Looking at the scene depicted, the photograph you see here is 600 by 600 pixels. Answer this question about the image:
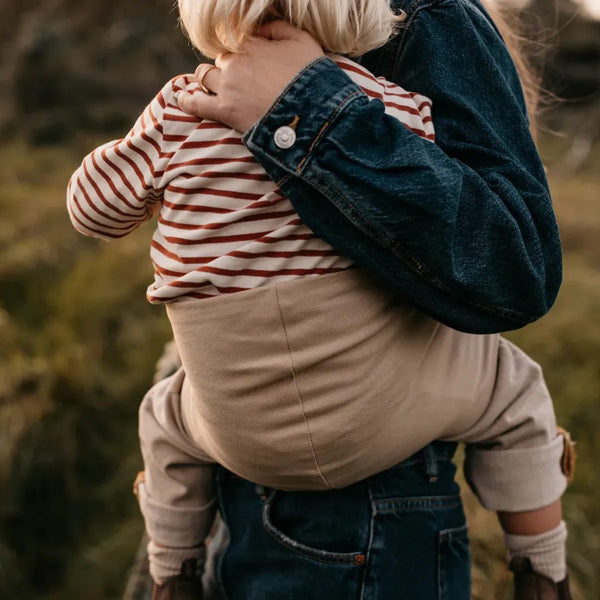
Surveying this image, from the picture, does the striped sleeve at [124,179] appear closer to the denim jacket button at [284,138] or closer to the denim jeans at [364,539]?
the denim jacket button at [284,138]

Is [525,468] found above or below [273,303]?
below

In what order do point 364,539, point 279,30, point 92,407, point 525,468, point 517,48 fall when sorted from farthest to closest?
point 92,407, point 517,48, point 525,468, point 364,539, point 279,30

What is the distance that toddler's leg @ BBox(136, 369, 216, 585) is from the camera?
1463 millimetres

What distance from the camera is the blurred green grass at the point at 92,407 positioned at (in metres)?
2.92

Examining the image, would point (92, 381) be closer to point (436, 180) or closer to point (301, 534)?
point (301, 534)

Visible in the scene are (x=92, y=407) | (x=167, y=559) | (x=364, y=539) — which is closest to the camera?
(x=364, y=539)

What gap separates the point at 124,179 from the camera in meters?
1.22

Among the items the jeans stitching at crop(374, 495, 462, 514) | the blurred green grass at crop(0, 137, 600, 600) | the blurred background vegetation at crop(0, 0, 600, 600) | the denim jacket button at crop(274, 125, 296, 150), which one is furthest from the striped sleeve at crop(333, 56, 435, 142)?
the blurred green grass at crop(0, 137, 600, 600)

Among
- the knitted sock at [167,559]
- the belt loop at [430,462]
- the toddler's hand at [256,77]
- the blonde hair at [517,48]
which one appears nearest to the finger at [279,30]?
the toddler's hand at [256,77]

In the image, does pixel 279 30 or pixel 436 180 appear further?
pixel 279 30

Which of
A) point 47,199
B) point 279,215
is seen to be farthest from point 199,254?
point 47,199

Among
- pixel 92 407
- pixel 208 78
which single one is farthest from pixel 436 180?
pixel 92 407

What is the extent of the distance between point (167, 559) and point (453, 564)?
0.56m

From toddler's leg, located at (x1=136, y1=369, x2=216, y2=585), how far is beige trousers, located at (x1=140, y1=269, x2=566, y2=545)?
8 cm
